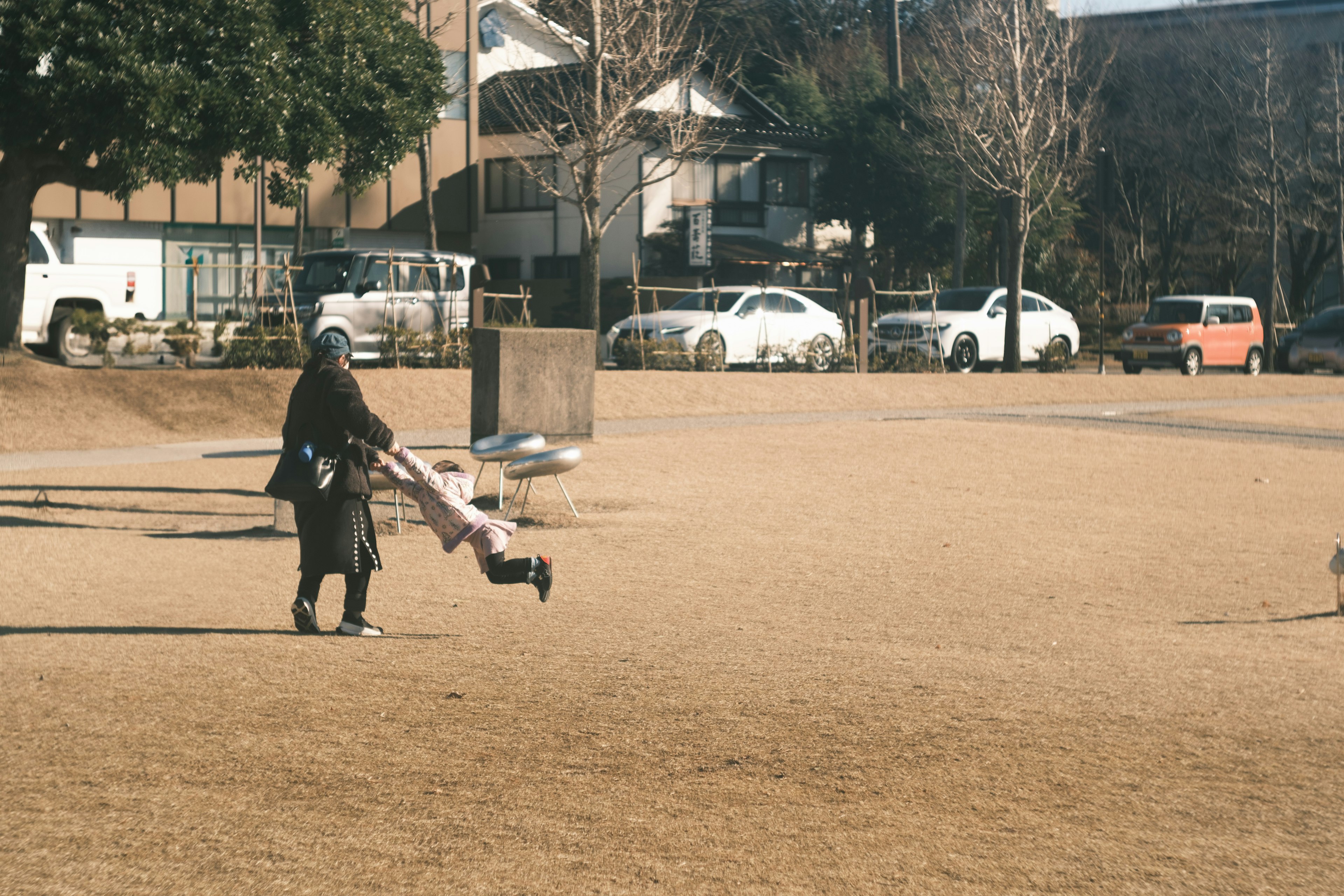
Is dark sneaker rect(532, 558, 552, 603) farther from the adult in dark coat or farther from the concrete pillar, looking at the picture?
the concrete pillar

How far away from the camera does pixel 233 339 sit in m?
19.6

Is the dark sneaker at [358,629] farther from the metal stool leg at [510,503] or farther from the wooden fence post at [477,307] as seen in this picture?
the wooden fence post at [477,307]

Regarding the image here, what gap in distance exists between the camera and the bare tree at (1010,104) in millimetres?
29109

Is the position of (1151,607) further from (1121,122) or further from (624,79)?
(1121,122)

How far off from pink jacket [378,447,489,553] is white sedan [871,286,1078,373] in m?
21.5

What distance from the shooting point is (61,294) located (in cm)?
2042

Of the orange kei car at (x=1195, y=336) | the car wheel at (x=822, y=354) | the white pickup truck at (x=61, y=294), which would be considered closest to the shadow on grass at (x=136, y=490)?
the white pickup truck at (x=61, y=294)

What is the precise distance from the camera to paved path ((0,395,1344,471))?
1548 centimetres

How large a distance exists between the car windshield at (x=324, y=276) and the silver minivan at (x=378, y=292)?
0.04ft

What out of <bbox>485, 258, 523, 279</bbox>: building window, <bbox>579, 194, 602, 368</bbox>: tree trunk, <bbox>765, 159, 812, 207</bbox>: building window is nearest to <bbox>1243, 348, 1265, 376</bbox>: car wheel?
<bbox>579, 194, 602, 368</bbox>: tree trunk

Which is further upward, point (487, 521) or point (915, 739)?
point (487, 521)

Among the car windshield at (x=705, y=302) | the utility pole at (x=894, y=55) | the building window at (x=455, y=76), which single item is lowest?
the car windshield at (x=705, y=302)

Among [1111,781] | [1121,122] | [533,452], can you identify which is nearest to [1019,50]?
[1121,122]

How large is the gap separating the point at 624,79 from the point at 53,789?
25.0 metres
